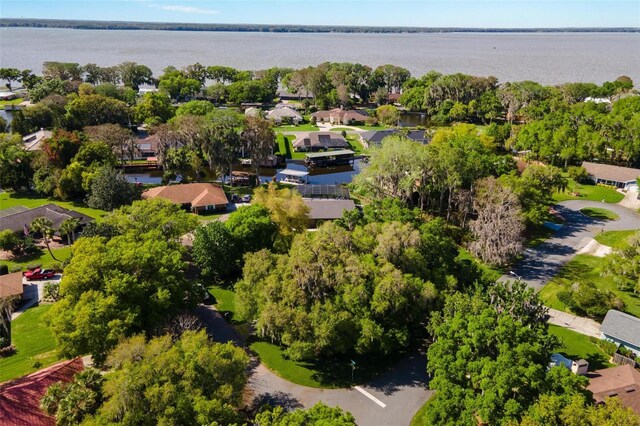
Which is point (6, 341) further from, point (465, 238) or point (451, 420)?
point (465, 238)

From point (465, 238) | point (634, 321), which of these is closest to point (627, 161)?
point (465, 238)

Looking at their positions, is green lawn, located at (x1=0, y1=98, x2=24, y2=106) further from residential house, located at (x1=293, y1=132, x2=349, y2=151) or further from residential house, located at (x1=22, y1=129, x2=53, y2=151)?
residential house, located at (x1=293, y1=132, x2=349, y2=151)

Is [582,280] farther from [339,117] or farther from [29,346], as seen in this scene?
[339,117]

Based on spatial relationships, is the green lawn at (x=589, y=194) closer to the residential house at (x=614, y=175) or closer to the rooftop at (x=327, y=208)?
the residential house at (x=614, y=175)

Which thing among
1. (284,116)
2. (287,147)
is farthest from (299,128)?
(287,147)

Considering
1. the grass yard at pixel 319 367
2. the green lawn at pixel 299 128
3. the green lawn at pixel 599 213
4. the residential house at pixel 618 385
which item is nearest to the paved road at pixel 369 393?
the grass yard at pixel 319 367
